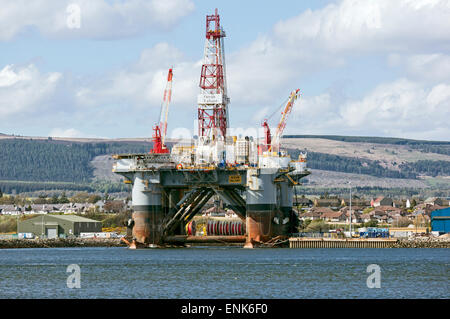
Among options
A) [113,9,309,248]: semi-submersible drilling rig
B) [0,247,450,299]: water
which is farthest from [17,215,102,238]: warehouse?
[0,247,450,299]: water

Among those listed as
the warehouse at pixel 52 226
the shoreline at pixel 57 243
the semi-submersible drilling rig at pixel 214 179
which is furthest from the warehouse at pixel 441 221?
the warehouse at pixel 52 226

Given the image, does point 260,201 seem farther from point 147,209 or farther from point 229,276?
point 229,276

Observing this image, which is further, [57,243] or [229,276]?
[57,243]

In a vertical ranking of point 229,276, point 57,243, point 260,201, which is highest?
point 260,201

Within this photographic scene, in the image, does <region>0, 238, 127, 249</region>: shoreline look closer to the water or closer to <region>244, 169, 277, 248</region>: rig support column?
<region>244, 169, 277, 248</region>: rig support column

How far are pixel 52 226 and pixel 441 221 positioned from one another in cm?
6889

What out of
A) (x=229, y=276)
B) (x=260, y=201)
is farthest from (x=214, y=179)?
(x=229, y=276)

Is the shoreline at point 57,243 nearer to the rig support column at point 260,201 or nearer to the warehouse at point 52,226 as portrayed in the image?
the warehouse at point 52,226

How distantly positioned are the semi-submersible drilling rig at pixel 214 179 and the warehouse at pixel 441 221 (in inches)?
1220

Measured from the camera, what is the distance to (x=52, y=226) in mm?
165250

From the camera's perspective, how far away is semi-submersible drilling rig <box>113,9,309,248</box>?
354ft

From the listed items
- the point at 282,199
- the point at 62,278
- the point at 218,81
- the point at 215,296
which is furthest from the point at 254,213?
the point at 215,296

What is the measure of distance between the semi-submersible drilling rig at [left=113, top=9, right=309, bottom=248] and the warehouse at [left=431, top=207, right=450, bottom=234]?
31.0 meters
